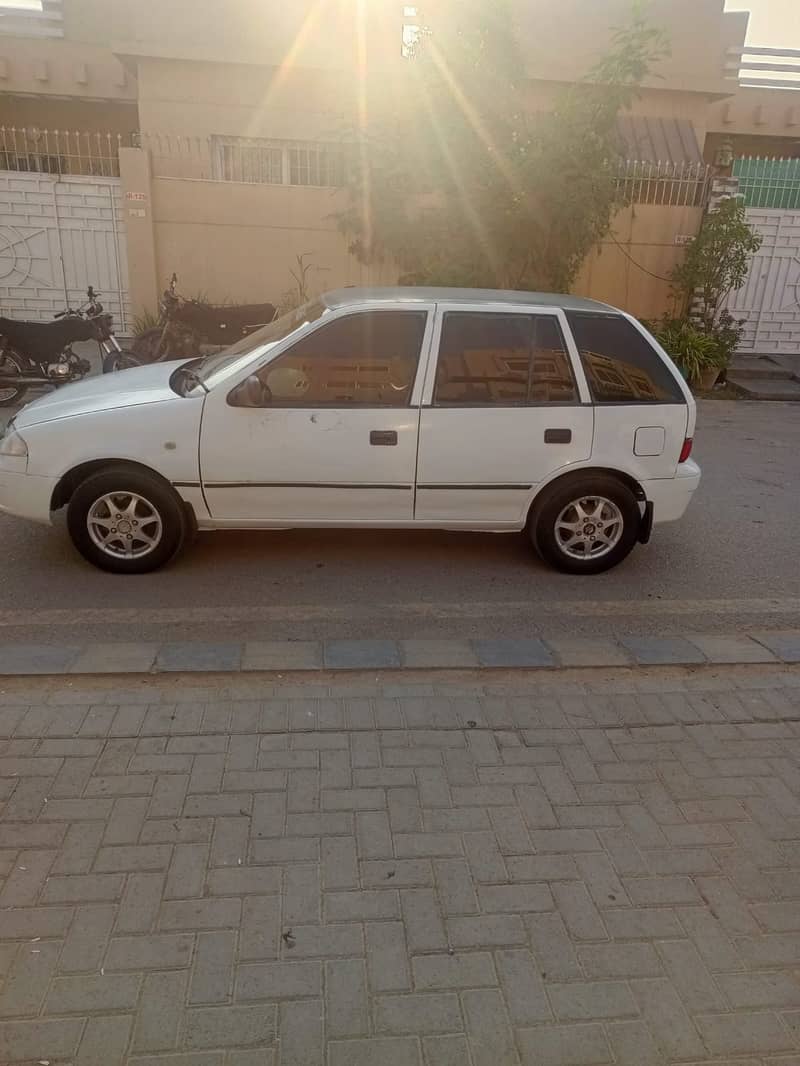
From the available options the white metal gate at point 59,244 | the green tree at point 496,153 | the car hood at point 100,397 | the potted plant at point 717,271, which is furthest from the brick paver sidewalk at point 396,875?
the white metal gate at point 59,244

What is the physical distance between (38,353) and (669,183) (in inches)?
375

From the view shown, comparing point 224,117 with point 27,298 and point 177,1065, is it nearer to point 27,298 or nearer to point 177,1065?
point 27,298

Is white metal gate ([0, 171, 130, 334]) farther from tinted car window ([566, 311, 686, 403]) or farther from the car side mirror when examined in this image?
tinted car window ([566, 311, 686, 403])

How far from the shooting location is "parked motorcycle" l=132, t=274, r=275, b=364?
1004 centimetres

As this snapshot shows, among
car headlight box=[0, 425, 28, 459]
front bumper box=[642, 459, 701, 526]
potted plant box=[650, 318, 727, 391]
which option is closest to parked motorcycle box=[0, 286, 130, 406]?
car headlight box=[0, 425, 28, 459]

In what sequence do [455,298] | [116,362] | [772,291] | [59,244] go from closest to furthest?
[455,298]
[116,362]
[59,244]
[772,291]

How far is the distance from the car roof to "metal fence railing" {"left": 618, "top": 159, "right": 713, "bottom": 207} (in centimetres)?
816

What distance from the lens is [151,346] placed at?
399 inches

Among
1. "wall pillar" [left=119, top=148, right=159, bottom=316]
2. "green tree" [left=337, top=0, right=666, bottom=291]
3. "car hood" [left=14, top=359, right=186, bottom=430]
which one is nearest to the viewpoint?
"car hood" [left=14, top=359, right=186, bottom=430]

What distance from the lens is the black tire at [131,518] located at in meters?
4.48

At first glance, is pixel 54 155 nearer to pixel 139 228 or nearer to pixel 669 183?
pixel 139 228

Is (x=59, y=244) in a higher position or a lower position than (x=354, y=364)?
higher

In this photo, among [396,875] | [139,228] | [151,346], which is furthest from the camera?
[139,228]

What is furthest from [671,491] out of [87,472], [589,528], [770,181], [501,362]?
[770,181]
